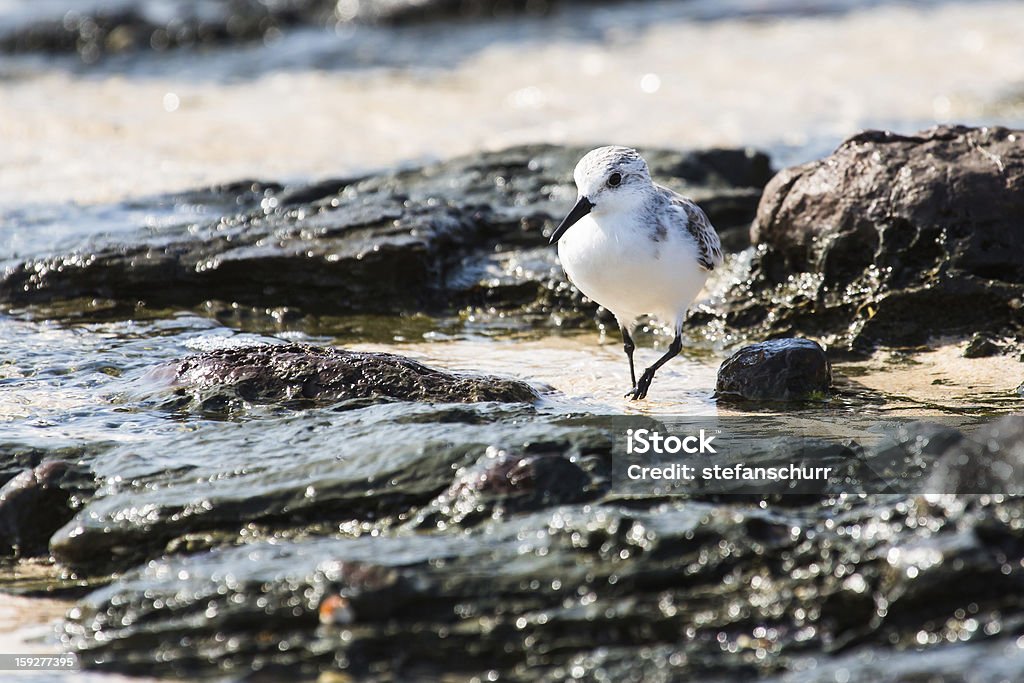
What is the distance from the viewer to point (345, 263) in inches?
347

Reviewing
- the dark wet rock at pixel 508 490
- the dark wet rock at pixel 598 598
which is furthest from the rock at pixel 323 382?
the dark wet rock at pixel 598 598

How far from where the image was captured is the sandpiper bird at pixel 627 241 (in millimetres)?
6703

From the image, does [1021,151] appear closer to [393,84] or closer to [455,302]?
[455,302]

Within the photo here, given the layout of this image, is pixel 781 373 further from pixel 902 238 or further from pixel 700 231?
pixel 902 238

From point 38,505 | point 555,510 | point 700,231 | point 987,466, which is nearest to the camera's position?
point 987,466

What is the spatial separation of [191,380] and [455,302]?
2812 mm

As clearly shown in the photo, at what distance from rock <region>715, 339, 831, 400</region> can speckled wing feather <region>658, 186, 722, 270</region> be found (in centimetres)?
63

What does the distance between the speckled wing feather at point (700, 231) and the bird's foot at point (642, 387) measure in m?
0.72

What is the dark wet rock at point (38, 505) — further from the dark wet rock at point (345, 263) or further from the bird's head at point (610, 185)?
the dark wet rock at point (345, 263)

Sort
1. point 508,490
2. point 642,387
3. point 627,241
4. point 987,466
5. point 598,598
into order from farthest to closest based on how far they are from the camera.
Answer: point 642,387 → point 627,241 → point 508,490 → point 987,466 → point 598,598

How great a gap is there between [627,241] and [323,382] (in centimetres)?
181

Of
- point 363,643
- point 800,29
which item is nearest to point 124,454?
point 363,643

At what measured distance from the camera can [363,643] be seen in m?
4.16

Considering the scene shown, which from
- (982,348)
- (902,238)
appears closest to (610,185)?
(902,238)
